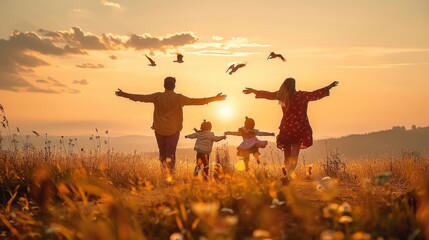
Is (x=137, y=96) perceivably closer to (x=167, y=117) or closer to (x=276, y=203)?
(x=167, y=117)

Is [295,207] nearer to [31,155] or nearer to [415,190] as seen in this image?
[415,190]

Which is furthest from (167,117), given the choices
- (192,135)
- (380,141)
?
(380,141)

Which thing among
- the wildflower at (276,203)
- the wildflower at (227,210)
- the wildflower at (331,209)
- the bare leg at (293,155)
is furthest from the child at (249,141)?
the wildflower at (331,209)

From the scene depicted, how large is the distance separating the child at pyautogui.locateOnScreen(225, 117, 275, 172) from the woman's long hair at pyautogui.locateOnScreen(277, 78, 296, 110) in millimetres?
1684

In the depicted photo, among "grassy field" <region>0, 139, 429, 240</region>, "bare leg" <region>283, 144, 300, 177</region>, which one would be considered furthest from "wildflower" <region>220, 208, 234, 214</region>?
"bare leg" <region>283, 144, 300, 177</region>

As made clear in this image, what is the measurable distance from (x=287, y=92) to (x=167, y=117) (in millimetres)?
2955

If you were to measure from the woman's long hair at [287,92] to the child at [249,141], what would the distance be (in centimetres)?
168

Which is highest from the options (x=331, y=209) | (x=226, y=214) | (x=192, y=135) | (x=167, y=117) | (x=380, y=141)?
(x=167, y=117)

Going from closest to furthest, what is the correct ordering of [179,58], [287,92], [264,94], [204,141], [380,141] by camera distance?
[287,92] < [264,94] < [179,58] < [204,141] < [380,141]

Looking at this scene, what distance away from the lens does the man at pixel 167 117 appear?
38.8 feet

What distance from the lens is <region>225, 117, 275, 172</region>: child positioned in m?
12.3

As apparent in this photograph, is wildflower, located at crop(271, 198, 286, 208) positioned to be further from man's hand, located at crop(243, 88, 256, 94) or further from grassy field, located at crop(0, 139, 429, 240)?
man's hand, located at crop(243, 88, 256, 94)

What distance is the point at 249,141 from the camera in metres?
12.4

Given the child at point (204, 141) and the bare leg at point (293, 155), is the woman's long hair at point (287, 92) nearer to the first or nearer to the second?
the bare leg at point (293, 155)
